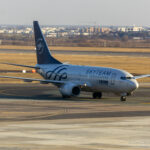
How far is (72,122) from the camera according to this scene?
138 ft

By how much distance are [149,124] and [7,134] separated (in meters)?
11.4

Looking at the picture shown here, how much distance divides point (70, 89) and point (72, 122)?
18829 millimetres

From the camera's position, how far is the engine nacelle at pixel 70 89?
60.9 m

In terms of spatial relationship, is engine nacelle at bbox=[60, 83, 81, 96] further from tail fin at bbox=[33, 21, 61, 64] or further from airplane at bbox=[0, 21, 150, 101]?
tail fin at bbox=[33, 21, 61, 64]

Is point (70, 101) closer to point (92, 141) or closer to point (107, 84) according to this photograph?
point (107, 84)

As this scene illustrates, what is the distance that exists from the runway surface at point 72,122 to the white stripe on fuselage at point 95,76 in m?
1.59

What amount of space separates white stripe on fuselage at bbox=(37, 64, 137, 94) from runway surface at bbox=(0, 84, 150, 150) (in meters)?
1.59

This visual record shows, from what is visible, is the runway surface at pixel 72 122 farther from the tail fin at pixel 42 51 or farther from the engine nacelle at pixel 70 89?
the tail fin at pixel 42 51

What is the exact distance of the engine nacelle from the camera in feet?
200

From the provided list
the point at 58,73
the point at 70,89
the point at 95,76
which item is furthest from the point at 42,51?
the point at 95,76

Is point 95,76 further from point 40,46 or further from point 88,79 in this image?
point 40,46

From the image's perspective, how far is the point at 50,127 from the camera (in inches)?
1550

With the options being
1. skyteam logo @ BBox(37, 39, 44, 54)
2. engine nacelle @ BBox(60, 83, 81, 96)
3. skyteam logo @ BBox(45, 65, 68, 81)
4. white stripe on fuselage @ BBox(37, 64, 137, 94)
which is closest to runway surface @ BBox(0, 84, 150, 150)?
engine nacelle @ BBox(60, 83, 81, 96)

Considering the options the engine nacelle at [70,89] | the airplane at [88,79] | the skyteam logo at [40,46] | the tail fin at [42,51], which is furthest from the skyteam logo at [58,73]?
the skyteam logo at [40,46]
